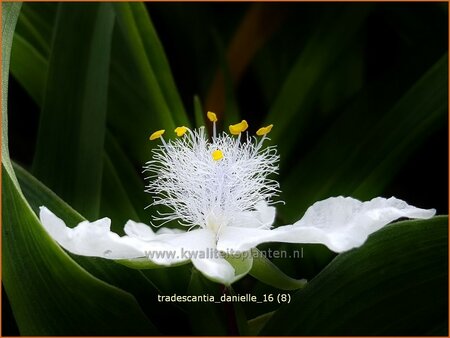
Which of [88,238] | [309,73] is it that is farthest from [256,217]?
[309,73]

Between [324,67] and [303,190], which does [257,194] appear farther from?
[324,67]

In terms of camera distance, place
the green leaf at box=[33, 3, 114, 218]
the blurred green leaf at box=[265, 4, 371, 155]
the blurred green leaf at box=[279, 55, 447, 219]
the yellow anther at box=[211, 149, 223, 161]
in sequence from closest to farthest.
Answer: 1. the yellow anther at box=[211, 149, 223, 161]
2. the green leaf at box=[33, 3, 114, 218]
3. the blurred green leaf at box=[279, 55, 447, 219]
4. the blurred green leaf at box=[265, 4, 371, 155]

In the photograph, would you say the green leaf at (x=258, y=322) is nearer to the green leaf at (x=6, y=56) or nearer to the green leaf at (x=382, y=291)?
the green leaf at (x=382, y=291)

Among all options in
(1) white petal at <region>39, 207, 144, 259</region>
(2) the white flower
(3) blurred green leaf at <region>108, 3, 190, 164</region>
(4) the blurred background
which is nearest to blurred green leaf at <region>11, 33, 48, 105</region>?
(4) the blurred background

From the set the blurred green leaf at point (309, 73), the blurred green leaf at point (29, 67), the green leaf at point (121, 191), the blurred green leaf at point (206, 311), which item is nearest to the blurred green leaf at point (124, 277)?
the blurred green leaf at point (206, 311)

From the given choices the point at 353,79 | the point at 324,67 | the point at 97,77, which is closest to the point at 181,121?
the point at 97,77

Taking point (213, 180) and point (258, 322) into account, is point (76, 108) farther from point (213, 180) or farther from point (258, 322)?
point (258, 322)

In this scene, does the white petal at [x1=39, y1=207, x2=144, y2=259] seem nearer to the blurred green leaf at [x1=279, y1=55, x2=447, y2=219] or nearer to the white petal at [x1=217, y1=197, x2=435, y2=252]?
the white petal at [x1=217, y1=197, x2=435, y2=252]

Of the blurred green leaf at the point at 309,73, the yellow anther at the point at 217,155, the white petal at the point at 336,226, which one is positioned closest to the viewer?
the white petal at the point at 336,226

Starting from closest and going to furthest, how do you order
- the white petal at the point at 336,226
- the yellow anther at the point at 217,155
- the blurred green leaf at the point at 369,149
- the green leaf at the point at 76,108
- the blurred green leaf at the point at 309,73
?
the white petal at the point at 336,226, the yellow anther at the point at 217,155, the green leaf at the point at 76,108, the blurred green leaf at the point at 369,149, the blurred green leaf at the point at 309,73
